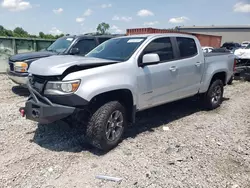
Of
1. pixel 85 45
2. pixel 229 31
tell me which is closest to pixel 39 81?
pixel 85 45

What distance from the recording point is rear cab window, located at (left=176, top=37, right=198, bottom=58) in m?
5.32

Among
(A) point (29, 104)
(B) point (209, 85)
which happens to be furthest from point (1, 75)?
(B) point (209, 85)

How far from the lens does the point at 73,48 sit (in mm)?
7582

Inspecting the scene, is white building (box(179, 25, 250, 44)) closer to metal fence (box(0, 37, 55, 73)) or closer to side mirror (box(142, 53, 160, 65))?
metal fence (box(0, 37, 55, 73))

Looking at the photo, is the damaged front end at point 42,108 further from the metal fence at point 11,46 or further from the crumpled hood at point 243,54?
the crumpled hood at point 243,54

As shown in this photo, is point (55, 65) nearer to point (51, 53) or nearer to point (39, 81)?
point (39, 81)

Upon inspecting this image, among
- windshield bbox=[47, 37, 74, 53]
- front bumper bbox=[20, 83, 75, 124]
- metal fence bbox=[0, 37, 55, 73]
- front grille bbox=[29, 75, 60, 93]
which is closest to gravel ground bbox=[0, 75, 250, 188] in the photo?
front bumper bbox=[20, 83, 75, 124]

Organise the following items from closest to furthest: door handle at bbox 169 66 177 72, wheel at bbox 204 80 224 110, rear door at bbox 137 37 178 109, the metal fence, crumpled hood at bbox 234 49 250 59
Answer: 1. rear door at bbox 137 37 178 109
2. door handle at bbox 169 66 177 72
3. wheel at bbox 204 80 224 110
4. crumpled hood at bbox 234 49 250 59
5. the metal fence

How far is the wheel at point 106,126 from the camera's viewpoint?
371 cm

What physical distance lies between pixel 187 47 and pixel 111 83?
2.50 meters

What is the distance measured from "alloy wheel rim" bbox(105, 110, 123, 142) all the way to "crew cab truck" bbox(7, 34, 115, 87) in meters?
3.78

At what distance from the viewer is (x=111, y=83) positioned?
12.5 feet

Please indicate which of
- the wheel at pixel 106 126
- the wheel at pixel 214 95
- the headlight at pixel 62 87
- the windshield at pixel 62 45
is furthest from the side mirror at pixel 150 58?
the windshield at pixel 62 45

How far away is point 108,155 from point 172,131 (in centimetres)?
159
